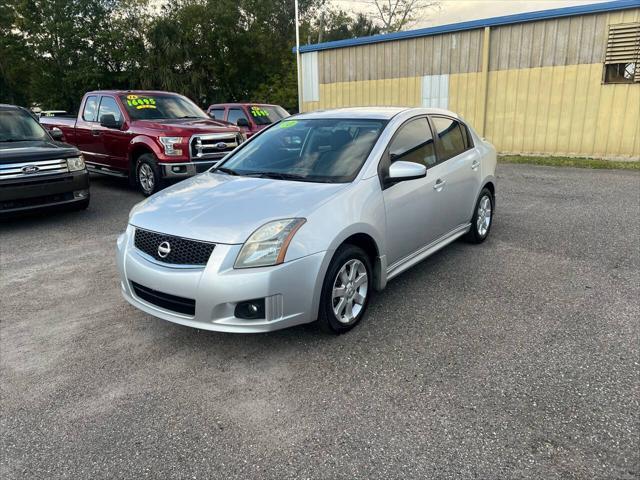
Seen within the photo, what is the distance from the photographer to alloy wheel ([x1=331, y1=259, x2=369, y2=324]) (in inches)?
139

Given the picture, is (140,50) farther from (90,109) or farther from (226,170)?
(226,170)

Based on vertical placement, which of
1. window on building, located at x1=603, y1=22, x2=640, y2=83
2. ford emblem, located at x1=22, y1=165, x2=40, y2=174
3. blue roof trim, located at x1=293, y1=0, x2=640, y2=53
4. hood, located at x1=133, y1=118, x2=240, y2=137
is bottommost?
ford emblem, located at x1=22, y1=165, x2=40, y2=174

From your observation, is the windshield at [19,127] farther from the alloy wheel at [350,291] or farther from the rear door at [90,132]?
the alloy wheel at [350,291]

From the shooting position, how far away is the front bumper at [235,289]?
307 cm

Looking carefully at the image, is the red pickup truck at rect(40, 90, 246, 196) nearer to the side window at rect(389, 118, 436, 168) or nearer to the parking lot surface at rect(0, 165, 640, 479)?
the parking lot surface at rect(0, 165, 640, 479)

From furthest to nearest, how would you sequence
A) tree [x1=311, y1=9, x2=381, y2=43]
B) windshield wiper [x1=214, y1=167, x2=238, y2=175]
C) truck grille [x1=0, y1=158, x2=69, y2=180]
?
tree [x1=311, y1=9, x2=381, y2=43], truck grille [x1=0, y1=158, x2=69, y2=180], windshield wiper [x1=214, y1=167, x2=238, y2=175]

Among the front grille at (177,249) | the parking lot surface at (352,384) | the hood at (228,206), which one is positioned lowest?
the parking lot surface at (352,384)

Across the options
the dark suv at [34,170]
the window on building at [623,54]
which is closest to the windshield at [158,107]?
the dark suv at [34,170]

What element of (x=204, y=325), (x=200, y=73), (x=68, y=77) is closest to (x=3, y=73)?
(x=68, y=77)

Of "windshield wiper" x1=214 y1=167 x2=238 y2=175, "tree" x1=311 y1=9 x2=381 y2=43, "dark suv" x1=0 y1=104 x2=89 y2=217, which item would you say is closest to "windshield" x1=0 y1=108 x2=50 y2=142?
"dark suv" x1=0 y1=104 x2=89 y2=217

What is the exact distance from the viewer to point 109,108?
957 cm

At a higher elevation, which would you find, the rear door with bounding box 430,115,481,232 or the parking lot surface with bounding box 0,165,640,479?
the rear door with bounding box 430,115,481,232

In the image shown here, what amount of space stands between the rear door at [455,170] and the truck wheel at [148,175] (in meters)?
5.28

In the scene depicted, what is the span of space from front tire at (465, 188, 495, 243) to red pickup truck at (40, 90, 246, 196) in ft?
15.6
